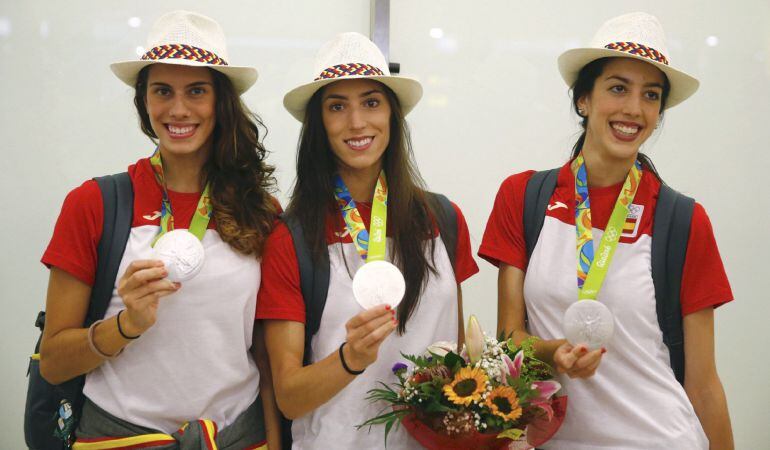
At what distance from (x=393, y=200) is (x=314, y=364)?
26.1 inches

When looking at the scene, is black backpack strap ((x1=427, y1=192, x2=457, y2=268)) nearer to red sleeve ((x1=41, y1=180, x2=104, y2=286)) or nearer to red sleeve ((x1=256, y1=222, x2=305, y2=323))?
red sleeve ((x1=256, y1=222, x2=305, y2=323))

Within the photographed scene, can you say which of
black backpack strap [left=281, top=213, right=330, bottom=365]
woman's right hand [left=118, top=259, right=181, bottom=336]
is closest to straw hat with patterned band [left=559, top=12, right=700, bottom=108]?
black backpack strap [left=281, top=213, right=330, bottom=365]

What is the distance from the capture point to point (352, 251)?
8.04ft

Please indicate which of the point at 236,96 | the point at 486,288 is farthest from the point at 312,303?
the point at 486,288

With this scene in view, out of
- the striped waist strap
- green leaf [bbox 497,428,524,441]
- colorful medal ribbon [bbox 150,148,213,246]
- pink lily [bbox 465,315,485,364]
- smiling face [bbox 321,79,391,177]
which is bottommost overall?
the striped waist strap

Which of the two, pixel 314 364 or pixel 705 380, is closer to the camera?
pixel 314 364

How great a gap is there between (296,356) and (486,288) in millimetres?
2105

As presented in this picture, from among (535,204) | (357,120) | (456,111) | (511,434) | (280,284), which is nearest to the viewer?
(511,434)

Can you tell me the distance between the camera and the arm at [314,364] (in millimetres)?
2045

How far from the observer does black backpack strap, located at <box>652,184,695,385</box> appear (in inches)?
95.2

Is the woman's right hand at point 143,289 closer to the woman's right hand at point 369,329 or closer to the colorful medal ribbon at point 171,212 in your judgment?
the colorful medal ribbon at point 171,212

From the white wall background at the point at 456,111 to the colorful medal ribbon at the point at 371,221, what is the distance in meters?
1.56

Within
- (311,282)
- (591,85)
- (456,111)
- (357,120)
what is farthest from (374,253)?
(456,111)

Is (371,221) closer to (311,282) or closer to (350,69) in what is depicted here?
(311,282)
